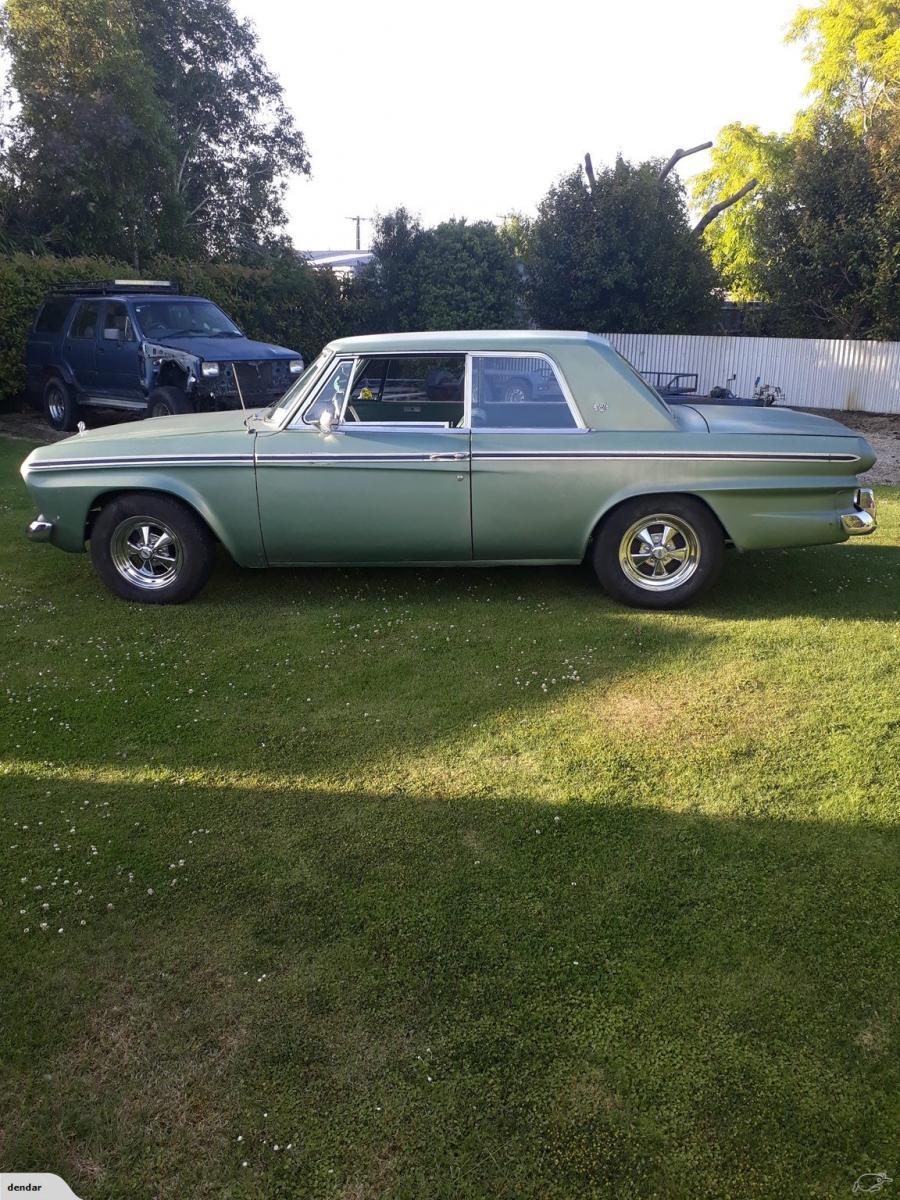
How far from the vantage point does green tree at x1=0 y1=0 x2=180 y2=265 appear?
18312 mm

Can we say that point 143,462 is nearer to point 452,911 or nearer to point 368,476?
point 368,476

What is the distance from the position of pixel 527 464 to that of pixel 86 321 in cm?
966

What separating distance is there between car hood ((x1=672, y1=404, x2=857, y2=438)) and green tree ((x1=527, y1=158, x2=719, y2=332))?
16570 mm

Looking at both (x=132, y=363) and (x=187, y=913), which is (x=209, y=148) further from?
(x=187, y=913)

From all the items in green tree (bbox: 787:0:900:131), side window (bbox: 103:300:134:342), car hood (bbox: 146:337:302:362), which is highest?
green tree (bbox: 787:0:900:131)

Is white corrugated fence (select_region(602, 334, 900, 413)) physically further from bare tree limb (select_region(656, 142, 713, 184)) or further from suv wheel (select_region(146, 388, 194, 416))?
suv wheel (select_region(146, 388, 194, 416))

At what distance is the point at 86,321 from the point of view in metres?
12.9

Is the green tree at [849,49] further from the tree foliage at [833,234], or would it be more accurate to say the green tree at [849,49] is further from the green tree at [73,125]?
the green tree at [73,125]

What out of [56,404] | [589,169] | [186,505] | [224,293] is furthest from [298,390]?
[589,169]

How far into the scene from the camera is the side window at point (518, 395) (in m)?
5.70

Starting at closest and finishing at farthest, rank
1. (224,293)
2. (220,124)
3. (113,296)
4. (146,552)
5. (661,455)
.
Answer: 1. (661,455)
2. (146,552)
3. (113,296)
4. (224,293)
5. (220,124)

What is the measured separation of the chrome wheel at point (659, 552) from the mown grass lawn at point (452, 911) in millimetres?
490

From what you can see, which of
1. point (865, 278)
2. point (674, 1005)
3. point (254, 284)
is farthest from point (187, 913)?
point (865, 278)

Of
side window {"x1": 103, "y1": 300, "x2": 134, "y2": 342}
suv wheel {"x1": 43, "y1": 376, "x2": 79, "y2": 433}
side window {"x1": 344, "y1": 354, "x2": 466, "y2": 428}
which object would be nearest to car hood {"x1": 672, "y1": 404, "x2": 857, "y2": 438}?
side window {"x1": 344, "y1": 354, "x2": 466, "y2": 428}
